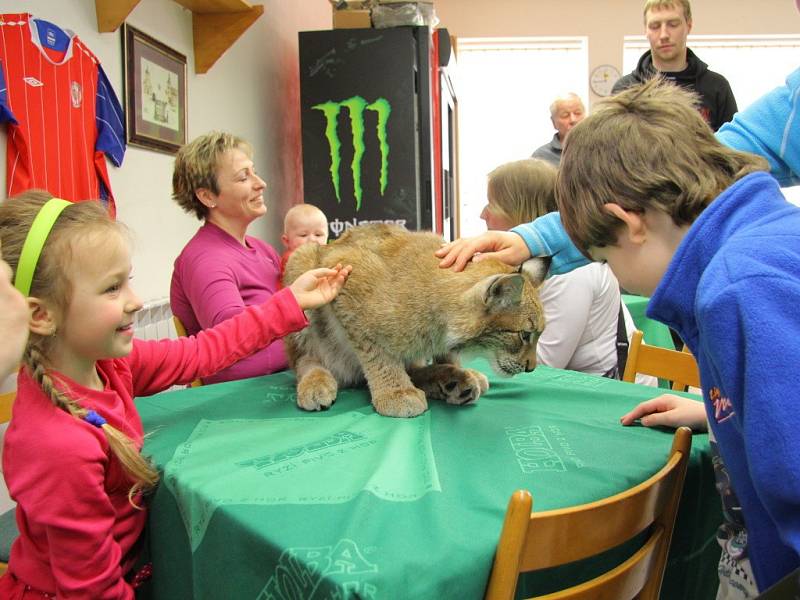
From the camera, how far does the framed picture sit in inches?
100

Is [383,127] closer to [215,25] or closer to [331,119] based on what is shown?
[331,119]

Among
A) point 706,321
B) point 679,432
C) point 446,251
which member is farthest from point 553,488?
point 446,251

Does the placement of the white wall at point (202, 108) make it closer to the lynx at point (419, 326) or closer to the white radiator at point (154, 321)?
the white radiator at point (154, 321)

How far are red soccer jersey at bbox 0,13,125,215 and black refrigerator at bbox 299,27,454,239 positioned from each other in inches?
70.0

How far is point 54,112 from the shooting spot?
204 centimetres

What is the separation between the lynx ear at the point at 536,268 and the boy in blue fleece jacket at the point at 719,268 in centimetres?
38

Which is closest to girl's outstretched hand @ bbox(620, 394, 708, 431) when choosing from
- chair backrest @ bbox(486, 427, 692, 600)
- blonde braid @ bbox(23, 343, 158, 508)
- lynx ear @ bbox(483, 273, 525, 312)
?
chair backrest @ bbox(486, 427, 692, 600)

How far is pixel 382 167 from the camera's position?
405 cm

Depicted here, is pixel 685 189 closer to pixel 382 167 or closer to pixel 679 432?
pixel 679 432

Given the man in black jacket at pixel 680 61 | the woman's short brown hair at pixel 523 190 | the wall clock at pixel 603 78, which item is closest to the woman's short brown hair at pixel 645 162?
the woman's short brown hair at pixel 523 190

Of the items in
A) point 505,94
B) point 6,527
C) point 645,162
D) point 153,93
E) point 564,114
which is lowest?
point 6,527

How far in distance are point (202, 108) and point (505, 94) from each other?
4215mm

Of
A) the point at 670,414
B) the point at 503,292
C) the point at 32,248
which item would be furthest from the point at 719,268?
the point at 32,248

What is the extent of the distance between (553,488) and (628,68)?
21.1 ft
